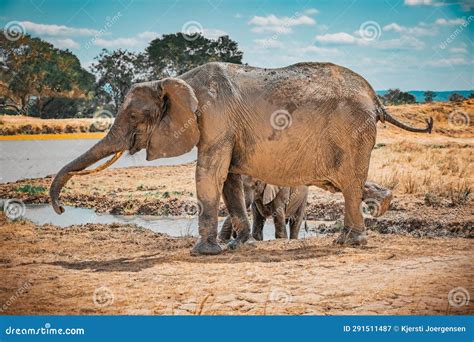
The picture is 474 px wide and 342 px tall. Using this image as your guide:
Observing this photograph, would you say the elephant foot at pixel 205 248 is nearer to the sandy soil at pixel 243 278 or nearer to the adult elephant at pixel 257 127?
the adult elephant at pixel 257 127

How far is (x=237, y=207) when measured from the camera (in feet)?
36.8

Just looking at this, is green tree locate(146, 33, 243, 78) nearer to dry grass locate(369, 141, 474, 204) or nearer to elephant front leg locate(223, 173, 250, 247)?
dry grass locate(369, 141, 474, 204)

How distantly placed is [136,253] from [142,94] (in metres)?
2.30

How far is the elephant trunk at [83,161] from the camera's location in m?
9.88

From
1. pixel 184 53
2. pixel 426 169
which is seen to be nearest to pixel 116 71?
pixel 184 53

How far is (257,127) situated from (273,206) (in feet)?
Result: 9.78

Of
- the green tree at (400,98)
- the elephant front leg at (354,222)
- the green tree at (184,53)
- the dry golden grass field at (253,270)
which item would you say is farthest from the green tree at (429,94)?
the elephant front leg at (354,222)

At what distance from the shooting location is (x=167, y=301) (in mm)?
8148

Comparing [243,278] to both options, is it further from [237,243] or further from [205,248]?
[237,243]

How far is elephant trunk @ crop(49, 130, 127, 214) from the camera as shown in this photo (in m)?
Answer: 9.88

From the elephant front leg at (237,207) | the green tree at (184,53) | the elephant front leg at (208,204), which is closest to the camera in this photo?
the elephant front leg at (208,204)

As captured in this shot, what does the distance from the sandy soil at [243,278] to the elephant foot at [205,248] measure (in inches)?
5.3

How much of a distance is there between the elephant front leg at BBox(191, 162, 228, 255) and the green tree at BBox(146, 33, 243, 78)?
1472 inches

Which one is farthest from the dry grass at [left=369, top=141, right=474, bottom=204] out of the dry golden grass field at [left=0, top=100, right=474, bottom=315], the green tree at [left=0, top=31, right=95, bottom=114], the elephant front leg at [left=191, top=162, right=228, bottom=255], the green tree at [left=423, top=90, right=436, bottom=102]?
the green tree at [left=423, top=90, right=436, bottom=102]
